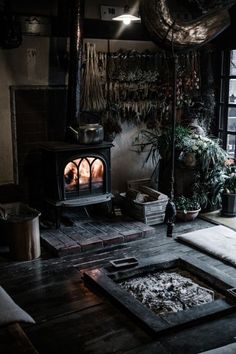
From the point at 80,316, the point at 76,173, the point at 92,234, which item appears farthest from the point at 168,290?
the point at 76,173

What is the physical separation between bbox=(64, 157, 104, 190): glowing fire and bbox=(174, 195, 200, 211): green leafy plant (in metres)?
1.05

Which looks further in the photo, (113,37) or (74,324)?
(113,37)

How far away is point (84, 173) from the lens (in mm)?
5383

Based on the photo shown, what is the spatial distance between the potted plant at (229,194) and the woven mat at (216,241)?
536mm

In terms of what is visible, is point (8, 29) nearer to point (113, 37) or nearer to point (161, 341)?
point (113, 37)

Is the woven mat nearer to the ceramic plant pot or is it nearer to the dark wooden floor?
the dark wooden floor

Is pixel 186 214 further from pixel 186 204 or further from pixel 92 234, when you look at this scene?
pixel 92 234

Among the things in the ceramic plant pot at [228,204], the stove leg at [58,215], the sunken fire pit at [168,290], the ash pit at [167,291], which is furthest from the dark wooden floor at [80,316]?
the ceramic plant pot at [228,204]

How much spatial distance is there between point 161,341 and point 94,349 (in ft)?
1.57

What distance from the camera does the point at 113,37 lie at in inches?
233

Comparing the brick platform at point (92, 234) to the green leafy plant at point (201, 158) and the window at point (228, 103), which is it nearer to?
the green leafy plant at point (201, 158)

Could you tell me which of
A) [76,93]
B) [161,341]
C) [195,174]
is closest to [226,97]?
[195,174]

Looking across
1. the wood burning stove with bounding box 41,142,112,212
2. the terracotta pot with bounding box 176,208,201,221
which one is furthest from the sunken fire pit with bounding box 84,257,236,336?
the terracotta pot with bounding box 176,208,201,221

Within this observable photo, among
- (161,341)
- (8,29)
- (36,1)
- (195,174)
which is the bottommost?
(161,341)
